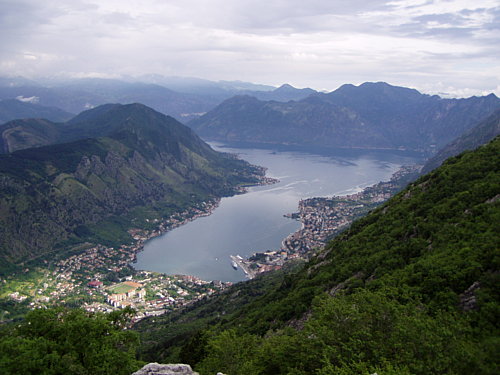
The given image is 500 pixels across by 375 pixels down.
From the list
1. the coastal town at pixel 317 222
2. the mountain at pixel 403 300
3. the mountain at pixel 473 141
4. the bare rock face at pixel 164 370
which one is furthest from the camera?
the mountain at pixel 473 141

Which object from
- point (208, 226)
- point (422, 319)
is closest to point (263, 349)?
point (422, 319)

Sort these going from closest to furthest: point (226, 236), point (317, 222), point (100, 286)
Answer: point (100, 286), point (226, 236), point (317, 222)

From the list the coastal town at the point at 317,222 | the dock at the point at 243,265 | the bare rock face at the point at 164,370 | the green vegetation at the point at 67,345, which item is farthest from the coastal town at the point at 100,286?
the bare rock face at the point at 164,370

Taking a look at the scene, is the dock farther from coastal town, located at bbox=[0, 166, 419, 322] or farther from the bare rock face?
the bare rock face

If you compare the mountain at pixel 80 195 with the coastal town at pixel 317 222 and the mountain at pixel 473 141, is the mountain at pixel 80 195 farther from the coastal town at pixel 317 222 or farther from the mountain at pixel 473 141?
the mountain at pixel 473 141

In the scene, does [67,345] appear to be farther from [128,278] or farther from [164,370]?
[128,278]

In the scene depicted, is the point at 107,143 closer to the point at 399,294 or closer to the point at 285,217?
the point at 285,217

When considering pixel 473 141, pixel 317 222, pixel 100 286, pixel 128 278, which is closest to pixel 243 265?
pixel 128 278
